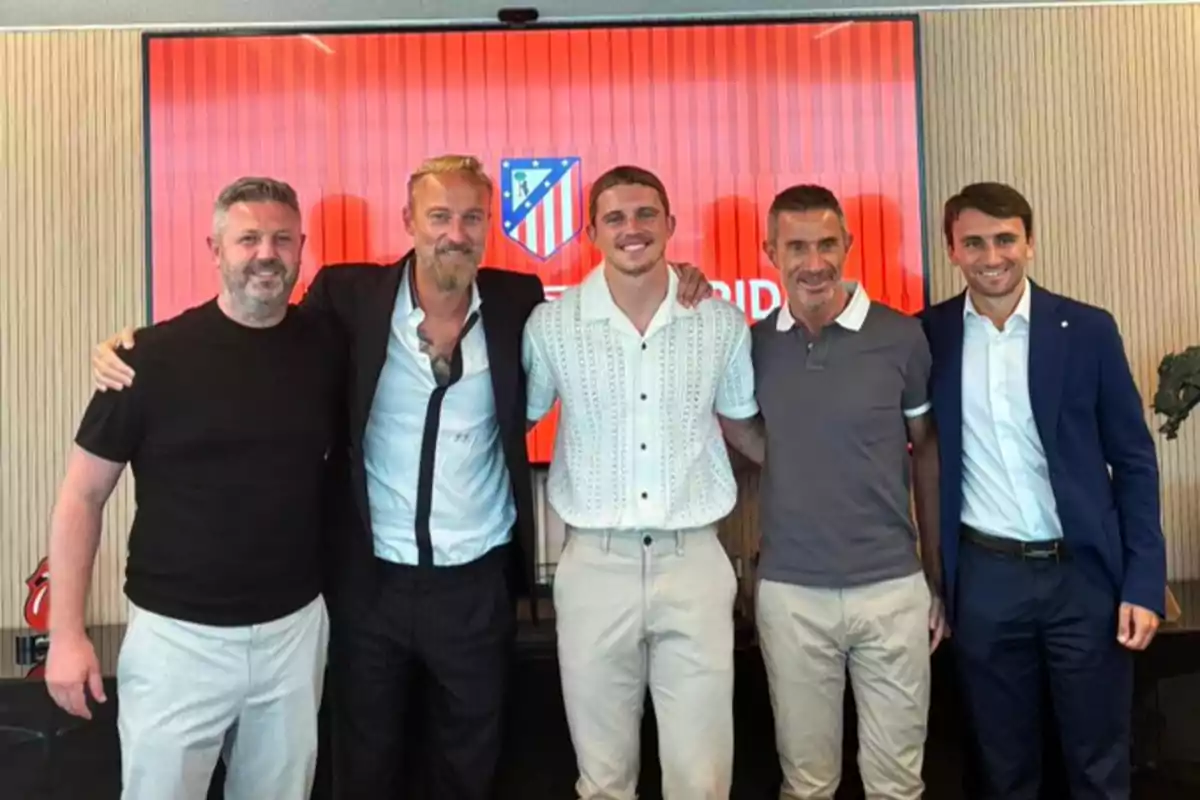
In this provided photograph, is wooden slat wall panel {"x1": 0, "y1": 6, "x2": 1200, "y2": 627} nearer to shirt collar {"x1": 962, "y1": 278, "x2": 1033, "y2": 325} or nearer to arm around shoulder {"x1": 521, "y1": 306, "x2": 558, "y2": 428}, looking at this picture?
shirt collar {"x1": 962, "y1": 278, "x2": 1033, "y2": 325}

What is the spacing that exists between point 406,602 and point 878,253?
155cm

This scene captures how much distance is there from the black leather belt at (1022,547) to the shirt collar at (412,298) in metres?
1.21

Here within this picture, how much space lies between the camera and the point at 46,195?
8.54ft

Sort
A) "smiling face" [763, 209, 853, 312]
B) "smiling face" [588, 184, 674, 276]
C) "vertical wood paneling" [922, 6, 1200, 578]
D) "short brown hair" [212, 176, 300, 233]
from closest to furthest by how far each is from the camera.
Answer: "short brown hair" [212, 176, 300, 233], "smiling face" [588, 184, 674, 276], "smiling face" [763, 209, 853, 312], "vertical wood paneling" [922, 6, 1200, 578]

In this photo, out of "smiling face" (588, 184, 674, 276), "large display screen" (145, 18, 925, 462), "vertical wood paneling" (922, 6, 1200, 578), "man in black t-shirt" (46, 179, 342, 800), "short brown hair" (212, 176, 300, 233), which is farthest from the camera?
"vertical wood paneling" (922, 6, 1200, 578)

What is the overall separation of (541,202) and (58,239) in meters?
1.34

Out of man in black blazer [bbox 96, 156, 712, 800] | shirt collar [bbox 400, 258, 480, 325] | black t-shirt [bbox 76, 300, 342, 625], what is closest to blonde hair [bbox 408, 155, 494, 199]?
man in black blazer [bbox 96, 156, 712, 800]

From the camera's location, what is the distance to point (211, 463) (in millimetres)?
1721

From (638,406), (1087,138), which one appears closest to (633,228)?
(638,406)

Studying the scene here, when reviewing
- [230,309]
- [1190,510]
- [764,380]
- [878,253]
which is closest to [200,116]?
[230,309]

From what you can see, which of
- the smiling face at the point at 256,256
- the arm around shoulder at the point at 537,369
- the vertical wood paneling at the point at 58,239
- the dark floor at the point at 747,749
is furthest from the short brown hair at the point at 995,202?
the vertical wood paneling at the point at 58,239

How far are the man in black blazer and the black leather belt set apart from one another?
83cm

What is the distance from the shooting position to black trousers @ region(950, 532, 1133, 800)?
6.54ft

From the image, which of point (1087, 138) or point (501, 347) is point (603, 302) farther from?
point (1087, 138)
